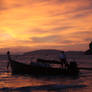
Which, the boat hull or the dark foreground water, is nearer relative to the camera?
the dark foreground water

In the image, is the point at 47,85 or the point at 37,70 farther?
the point at 37,70

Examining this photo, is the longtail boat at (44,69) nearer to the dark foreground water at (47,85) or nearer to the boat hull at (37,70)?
the boat hull at (37,70)

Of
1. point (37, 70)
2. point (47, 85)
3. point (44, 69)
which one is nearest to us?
point (47, 85)

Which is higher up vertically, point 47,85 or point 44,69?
point 44,69

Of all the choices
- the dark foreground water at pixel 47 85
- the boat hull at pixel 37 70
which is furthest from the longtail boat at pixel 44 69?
the dark foreground water at pixel 47 85

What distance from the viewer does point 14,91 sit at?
20938 mm

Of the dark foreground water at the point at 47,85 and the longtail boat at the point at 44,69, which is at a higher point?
the longtail boat at the point at 44,69

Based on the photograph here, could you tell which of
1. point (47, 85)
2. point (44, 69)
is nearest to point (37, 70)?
point (44, 69)

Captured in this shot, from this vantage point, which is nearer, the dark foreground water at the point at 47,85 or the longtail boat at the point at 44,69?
the dark foreground water at the point at 47,85

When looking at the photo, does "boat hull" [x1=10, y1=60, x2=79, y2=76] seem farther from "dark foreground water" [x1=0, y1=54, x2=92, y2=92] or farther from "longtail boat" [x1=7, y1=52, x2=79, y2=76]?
"dark foreground water" [x1=0, y1=54, x2=92, y2=92]

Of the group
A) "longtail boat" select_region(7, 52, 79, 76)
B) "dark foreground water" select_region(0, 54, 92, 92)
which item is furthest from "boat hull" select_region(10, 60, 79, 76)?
"dark foreground water" select_region(0, 54, 92, 92)

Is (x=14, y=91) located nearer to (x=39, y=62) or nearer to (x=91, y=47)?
(x=39, y=62)

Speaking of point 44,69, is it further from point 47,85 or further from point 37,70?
point 47,85

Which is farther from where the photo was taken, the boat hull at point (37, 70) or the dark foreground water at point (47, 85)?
the boat hull at point (37, 70)
